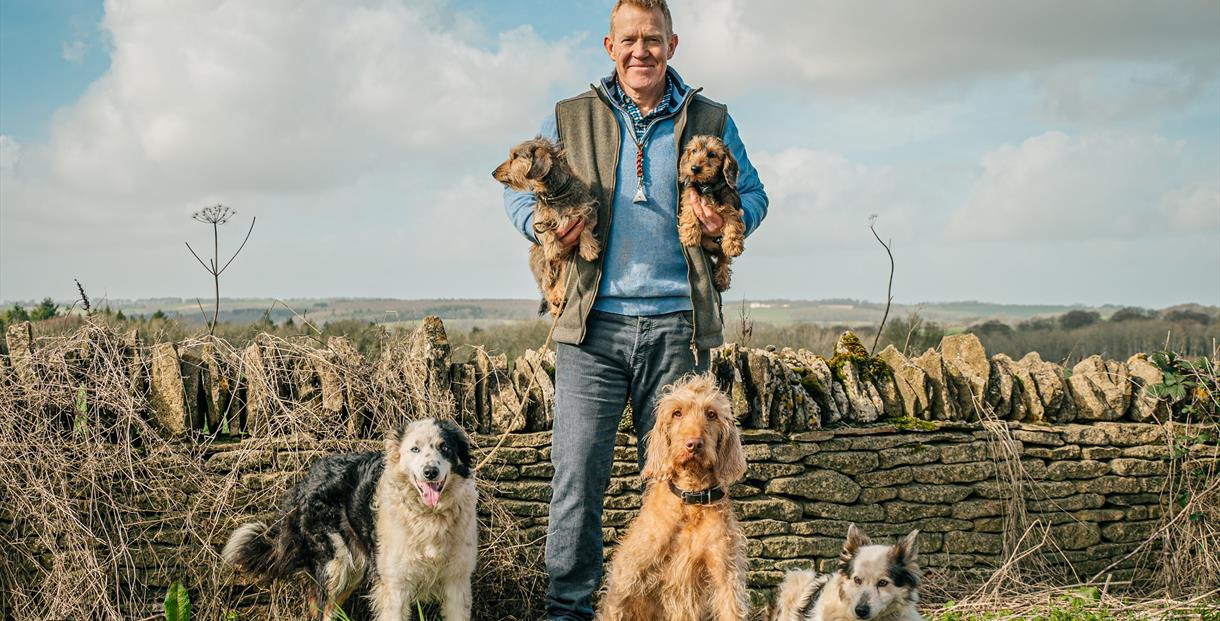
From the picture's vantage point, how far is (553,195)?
4492mm

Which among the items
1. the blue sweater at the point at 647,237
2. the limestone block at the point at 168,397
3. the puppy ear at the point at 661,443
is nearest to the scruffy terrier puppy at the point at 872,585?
the puppy ear at the point at 661,443

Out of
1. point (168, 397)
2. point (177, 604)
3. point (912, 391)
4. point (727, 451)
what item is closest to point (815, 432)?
point (912, 391)

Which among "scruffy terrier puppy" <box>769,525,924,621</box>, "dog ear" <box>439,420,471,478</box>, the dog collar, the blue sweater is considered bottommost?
"scruffy terrier puppy" <box>769,525,924,621</box>

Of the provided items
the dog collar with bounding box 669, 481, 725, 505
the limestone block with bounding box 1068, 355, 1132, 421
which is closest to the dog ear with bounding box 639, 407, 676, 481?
the dog collar with bounding box 669, 481, 725, 505

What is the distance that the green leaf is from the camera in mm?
5098

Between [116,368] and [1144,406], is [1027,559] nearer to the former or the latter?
[1144,406]

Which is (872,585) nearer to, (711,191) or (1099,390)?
(711,191)

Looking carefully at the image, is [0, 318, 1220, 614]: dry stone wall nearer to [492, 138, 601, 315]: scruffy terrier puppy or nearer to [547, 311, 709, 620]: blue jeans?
[547, 311, 709, 620]: blue jeans

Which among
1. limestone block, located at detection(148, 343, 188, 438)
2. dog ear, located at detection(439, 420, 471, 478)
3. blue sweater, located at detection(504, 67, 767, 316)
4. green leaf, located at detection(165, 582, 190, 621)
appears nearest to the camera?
blue sweater, located at detection(504, 67, 767, 316)

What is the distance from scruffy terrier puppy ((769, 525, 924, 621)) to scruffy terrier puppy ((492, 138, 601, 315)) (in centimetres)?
192

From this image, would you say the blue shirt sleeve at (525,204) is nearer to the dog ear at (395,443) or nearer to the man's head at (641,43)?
the man's head at (641,43)

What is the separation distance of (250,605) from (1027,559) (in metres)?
5.26

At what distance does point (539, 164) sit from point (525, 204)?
1.12ft

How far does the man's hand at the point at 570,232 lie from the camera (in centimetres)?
441
